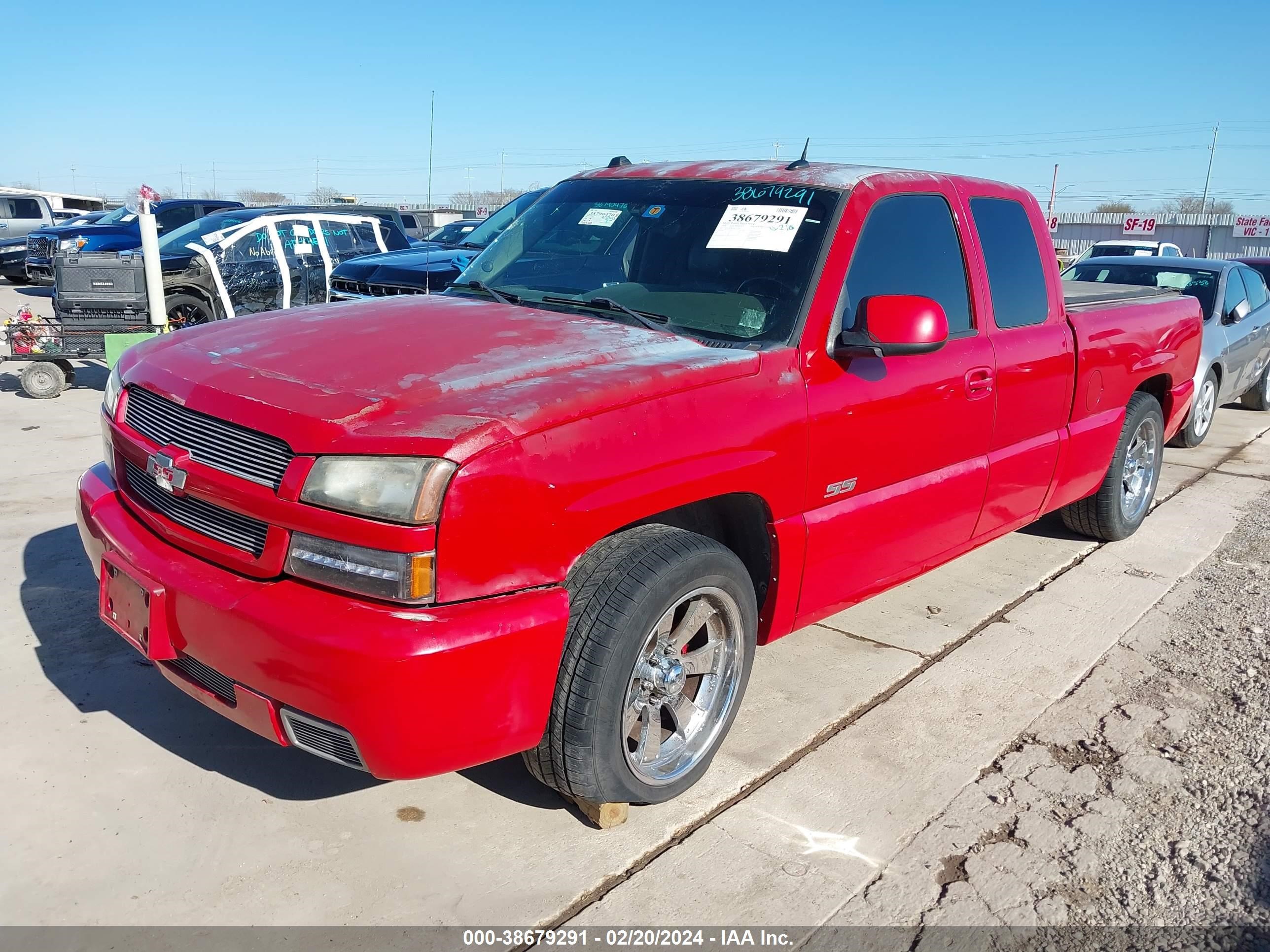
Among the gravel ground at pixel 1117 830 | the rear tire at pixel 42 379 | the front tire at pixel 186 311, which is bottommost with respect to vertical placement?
the gravel ground at pixel 1117 830

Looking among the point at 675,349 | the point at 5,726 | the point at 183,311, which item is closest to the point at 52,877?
the point at 5,726

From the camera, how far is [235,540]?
2.58 metres


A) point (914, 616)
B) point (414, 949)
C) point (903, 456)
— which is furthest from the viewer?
point (914, 616)

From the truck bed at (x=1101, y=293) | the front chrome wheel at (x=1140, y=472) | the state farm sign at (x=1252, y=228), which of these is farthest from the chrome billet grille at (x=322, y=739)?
the state farm sign at (x=1252, y=228)

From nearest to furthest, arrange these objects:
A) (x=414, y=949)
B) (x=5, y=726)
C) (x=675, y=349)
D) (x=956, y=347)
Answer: (x=414, y=949), (x=675, y=349), (x=5, y=726), (x=956, y=347)

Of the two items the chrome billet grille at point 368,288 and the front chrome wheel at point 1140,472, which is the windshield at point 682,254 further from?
the chrome billet grille at point 368,288

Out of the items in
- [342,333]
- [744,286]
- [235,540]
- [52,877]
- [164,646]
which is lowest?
[52,877]

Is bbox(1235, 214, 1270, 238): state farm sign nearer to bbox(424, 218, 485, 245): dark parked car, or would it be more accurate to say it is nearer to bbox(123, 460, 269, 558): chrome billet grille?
bbox(424, 218, 485, 245): dark parked car

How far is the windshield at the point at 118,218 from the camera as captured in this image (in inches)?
742

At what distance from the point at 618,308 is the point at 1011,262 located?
1.94 metres

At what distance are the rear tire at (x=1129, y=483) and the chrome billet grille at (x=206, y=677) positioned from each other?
454 cm

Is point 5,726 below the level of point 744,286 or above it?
below

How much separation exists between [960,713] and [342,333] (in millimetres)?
2584

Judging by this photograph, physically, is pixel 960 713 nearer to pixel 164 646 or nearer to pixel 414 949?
pixel 414 949
